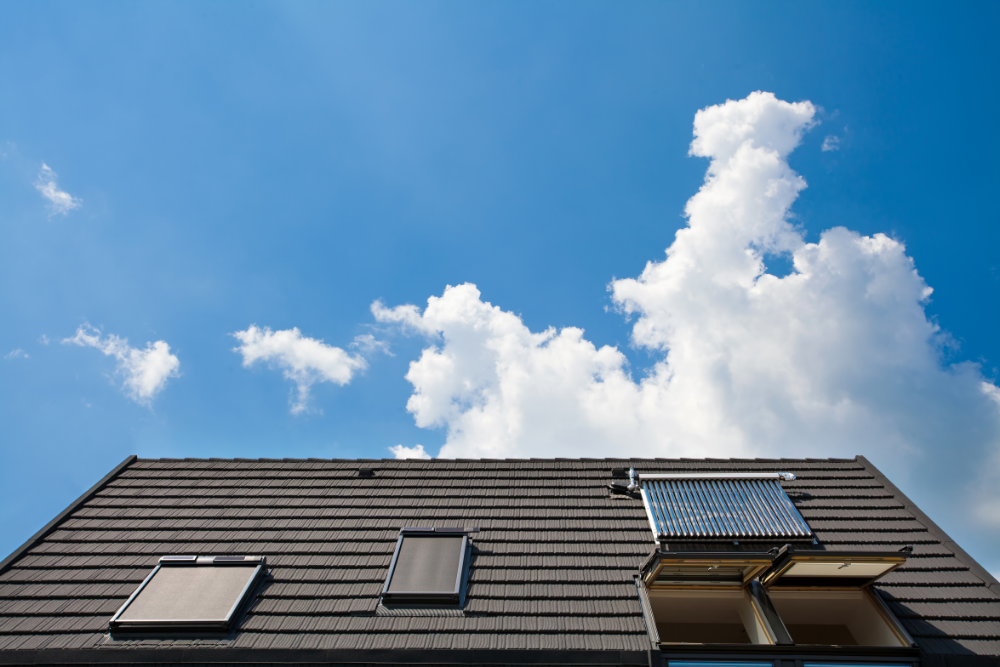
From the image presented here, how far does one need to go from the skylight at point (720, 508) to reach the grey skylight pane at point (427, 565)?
2.68 metres

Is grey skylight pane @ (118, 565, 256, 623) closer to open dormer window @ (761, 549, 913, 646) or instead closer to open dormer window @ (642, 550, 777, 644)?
open dormer window @ (642, 550, 777, 644)

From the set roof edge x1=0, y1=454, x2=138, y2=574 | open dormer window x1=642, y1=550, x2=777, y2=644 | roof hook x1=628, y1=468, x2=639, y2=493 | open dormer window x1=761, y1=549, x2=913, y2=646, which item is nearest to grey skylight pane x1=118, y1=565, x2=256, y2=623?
roof edge x1=0, y1=454, x2=138, y2=574

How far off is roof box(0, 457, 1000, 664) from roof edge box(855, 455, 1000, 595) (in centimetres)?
2

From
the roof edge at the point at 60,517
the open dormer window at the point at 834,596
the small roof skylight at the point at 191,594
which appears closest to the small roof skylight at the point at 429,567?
the small roof skylight at the point at 191,594

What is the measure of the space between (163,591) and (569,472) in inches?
243

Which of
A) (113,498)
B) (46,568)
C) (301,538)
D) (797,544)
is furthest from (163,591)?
Result: (797,544)

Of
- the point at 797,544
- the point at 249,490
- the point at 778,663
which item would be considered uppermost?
the point at 249,490

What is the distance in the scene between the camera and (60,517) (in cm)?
793

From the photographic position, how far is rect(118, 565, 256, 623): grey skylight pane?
5.85 meters

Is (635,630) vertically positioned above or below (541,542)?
below

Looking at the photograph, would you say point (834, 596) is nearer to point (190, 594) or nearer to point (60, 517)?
point (190, 594)

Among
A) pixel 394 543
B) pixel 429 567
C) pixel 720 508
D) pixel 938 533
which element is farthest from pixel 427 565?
pixel 938 533

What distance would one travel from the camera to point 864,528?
24.0 ft

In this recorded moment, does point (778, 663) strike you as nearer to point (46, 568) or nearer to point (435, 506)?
point (435, 506)
